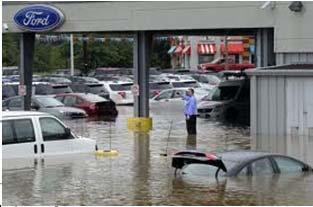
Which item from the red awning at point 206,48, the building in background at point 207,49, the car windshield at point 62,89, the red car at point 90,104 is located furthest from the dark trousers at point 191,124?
the red awning at point 206,48

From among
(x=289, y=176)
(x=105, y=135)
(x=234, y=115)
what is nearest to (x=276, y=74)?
(x=105, y=135)

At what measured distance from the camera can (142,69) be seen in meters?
33.5

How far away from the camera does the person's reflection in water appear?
2520 centimetres

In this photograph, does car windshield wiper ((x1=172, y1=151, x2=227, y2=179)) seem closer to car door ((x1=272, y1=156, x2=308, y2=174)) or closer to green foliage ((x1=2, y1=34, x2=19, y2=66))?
car door ((x1=272, y1=156, x2=308, y2=174))

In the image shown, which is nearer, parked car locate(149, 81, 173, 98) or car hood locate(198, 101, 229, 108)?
car hood locate(198, 101, 229, 108)

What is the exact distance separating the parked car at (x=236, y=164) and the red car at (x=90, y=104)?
24499 mm

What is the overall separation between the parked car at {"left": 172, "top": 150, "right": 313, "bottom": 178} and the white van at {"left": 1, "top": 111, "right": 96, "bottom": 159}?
280 cm

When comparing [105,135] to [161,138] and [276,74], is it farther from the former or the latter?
[276,74]

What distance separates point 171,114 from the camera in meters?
41.8

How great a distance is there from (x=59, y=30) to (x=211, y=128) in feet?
23.6

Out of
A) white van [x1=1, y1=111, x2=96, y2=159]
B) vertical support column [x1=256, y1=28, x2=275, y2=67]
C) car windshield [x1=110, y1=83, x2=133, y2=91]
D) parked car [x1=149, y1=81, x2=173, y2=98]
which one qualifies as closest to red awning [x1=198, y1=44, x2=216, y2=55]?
parked car [x1=149, y1=81, x2=173, y2=98]

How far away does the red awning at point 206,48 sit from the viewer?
10453cm

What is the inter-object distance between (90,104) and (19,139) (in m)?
23.9

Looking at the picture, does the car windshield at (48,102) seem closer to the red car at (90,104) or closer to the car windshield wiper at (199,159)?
the red car at (90,104)
